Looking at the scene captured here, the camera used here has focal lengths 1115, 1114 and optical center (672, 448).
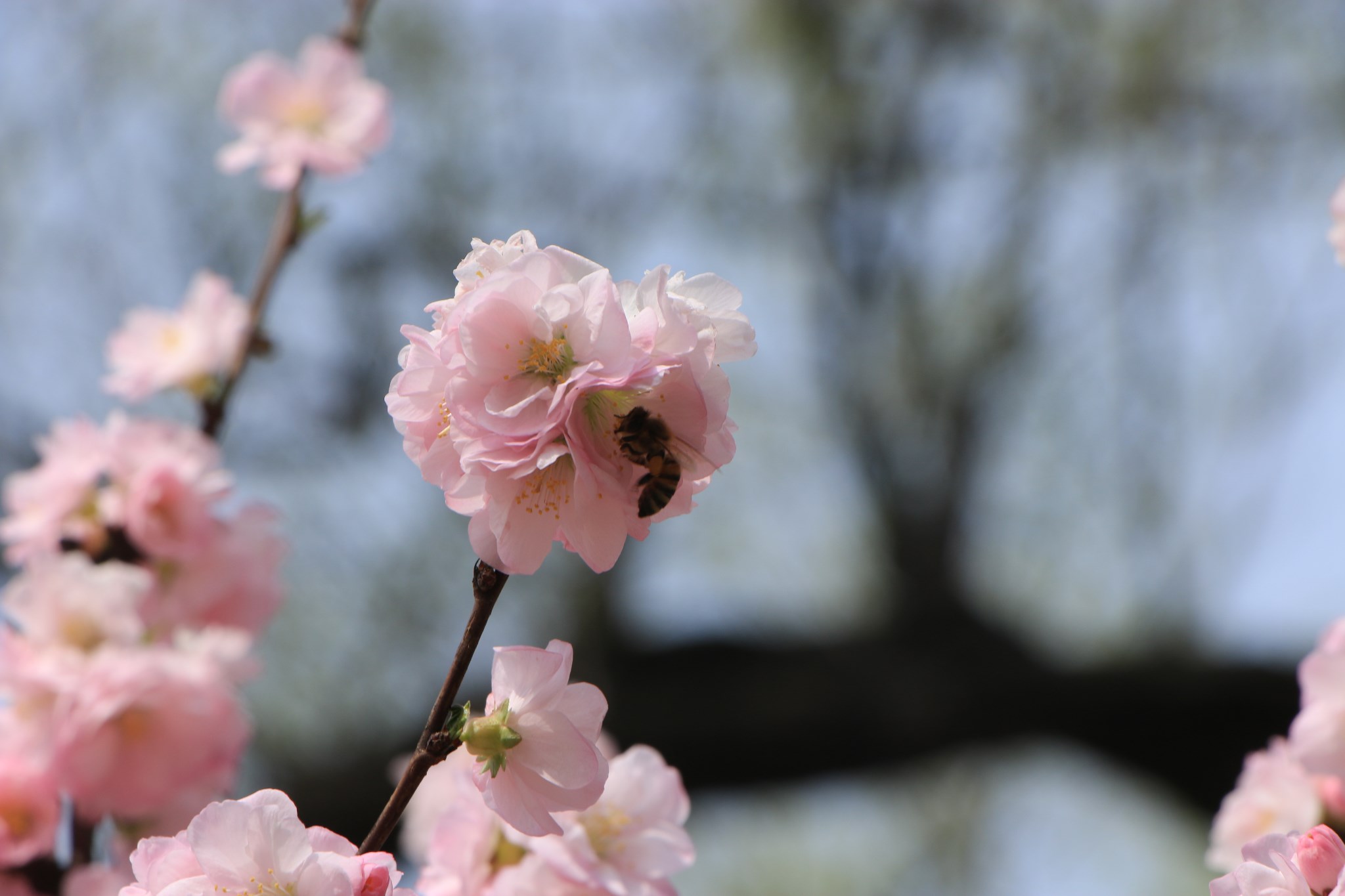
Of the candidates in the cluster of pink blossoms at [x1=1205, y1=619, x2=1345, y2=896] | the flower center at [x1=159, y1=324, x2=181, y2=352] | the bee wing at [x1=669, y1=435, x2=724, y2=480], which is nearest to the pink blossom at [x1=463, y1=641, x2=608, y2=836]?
the bee wing at [x1=669, y1=435, x2=724, y2=480]

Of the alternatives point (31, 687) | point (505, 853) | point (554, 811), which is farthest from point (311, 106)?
point (554, 811)

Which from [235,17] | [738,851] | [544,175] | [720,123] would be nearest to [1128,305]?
[720,123]

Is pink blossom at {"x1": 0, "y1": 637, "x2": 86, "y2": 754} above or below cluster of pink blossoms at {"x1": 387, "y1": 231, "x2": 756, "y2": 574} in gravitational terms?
below

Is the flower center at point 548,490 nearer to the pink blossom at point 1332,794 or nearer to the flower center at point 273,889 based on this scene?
the flower center at point 273,889

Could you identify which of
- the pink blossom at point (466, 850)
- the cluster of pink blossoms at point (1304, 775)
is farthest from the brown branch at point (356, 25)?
the cluster of pink blossoms at point (1304, 775)

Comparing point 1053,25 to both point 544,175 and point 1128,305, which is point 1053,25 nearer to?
point 1128,305

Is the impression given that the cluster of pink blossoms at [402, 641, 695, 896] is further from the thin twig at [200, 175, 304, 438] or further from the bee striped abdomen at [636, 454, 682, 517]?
the thin twig at [200, 175, 304, 438]
